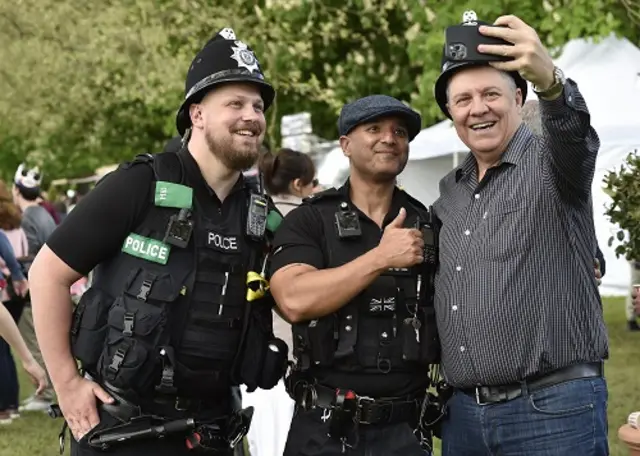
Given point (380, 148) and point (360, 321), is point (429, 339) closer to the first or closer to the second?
point (360, 321)

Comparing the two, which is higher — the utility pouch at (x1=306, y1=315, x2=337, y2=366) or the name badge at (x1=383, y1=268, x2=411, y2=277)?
the name badge at (x1=383, y1=268, x2=411, y2=277)

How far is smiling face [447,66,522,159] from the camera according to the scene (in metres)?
3.88

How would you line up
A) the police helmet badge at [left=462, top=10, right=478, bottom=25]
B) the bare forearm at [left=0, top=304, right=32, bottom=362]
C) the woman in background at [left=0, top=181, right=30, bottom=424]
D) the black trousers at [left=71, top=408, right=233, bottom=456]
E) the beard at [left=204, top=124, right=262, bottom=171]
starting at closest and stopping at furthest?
the police helmet badge at [left=462, top=10, right=478, bottom=25] → the black trousers at [left=71, top=408, right=233, bottom=456] → the beard at [left=204, top=124, right=262, bottom=171] → the bare forearm at [left=0, top=304, right=32, bottom=362] → the woman in background at [left=0, top=181, right=30, bottom=424]

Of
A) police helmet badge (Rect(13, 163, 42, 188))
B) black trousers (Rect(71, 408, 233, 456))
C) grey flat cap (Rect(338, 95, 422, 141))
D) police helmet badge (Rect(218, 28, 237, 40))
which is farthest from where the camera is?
police helmet badge (Rect(13, 163, 42, 188))

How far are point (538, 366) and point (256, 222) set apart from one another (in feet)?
4.02

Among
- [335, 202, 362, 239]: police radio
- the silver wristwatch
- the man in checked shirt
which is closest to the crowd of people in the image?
[335, 202, 362, 239]: police radio

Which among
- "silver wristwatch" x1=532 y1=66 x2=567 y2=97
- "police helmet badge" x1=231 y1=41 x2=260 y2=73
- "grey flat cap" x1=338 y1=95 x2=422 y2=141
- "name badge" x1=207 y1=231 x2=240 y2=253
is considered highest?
"police helmet badge" x1=231 y1=41 x2=260 y2=73

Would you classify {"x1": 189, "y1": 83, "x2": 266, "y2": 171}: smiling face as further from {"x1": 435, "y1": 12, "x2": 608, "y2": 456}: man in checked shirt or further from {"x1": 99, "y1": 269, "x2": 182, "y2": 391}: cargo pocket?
{"x1": 435, "y1": 12, "x2": 608, "y2": 456}: man in checked shirt

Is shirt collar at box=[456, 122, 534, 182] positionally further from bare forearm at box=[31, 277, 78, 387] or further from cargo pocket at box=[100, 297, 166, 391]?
bare forearm at box=[31, 277, 78, 387]

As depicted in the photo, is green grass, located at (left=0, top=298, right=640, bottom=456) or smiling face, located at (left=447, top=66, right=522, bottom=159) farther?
green grass, located at (left=0, top=298, right=640, bottom=456)

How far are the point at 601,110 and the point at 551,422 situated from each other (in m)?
12.8

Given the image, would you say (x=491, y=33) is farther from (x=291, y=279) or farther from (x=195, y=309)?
(x=195, y=309)

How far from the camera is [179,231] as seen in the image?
159 inches

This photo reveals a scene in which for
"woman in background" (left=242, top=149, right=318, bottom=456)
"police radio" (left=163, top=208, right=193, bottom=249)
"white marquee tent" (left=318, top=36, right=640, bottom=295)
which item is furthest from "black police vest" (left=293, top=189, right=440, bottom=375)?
"white marquee tent" (left=318, top=36, right=640, bottom=295)
